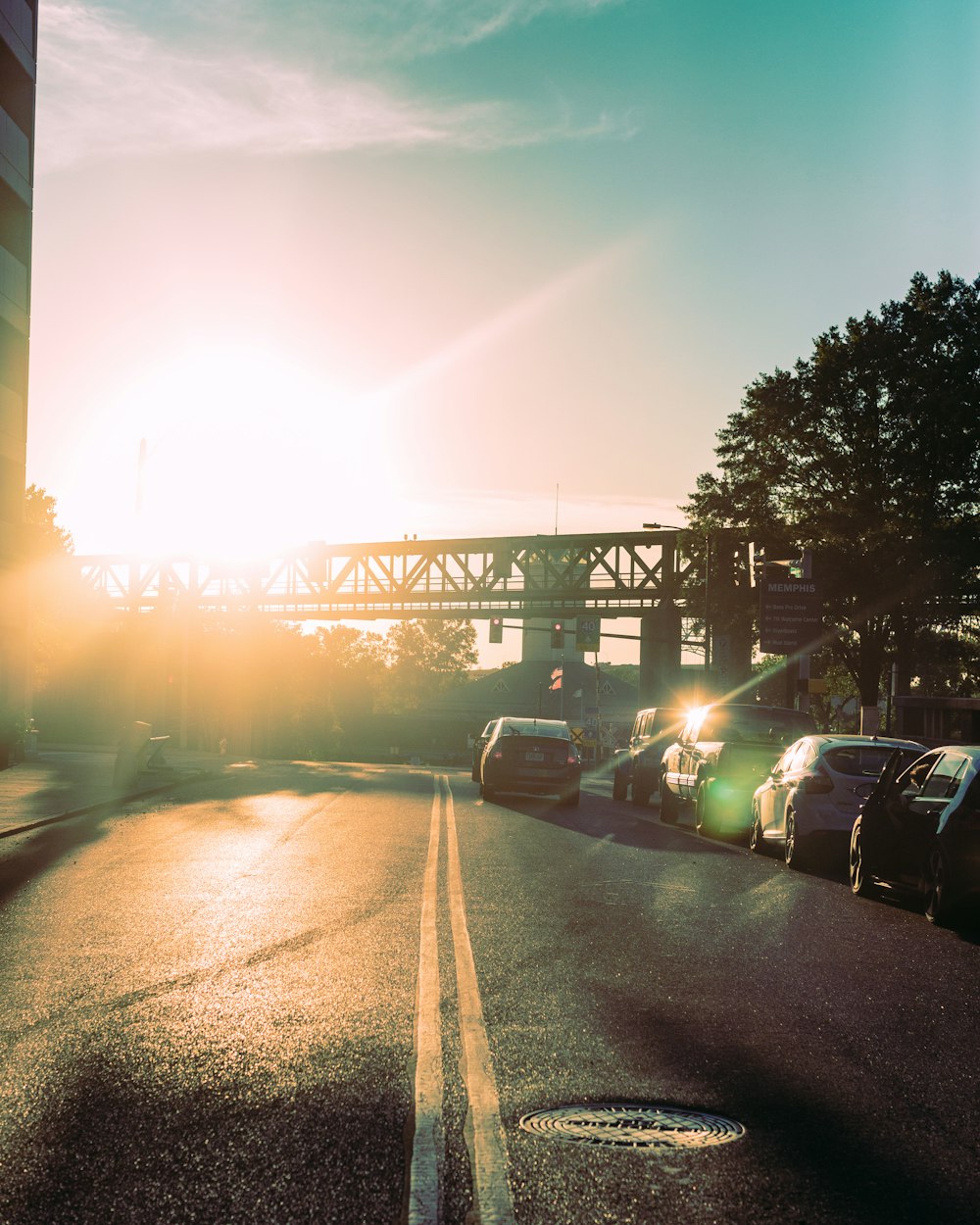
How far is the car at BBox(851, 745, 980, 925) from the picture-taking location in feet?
34.4

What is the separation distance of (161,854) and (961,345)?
38.2 meters

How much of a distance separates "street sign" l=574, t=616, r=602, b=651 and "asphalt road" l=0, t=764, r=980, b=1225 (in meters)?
49.6

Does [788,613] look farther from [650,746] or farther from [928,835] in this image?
[928,835]

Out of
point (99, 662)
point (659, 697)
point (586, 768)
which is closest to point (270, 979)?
point (659, 697)

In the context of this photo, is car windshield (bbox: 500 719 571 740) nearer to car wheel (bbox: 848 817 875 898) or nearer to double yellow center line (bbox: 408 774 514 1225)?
car wheel (bbox: 848 817 875 898)

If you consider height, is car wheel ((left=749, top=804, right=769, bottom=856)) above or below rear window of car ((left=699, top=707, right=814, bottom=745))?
below

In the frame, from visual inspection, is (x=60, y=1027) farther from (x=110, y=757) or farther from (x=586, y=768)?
(x=586, y=768)

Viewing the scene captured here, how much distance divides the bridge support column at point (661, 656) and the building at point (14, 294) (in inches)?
1153

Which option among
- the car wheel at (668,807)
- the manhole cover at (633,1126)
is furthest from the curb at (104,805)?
the manhole cover at (633,1126)

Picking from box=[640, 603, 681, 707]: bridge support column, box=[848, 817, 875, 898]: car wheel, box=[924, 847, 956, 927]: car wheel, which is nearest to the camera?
box=[924, 847, 956, 927]: car wheel

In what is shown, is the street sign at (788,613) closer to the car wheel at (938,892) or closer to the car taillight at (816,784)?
the car taillight at (816,784)

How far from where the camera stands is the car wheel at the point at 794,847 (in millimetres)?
14750

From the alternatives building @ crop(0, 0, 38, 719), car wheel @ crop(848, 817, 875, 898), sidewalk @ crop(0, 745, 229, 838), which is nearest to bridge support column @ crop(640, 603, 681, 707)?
sidewalk @ crop(0, 745, 229, 838)

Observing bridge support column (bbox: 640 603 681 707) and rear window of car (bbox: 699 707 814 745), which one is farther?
bridge support column (bbox: 640 603 681 707)
